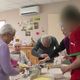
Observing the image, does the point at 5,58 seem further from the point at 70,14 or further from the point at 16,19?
the point at 16,19

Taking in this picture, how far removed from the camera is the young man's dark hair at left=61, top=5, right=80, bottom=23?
3.46 ft

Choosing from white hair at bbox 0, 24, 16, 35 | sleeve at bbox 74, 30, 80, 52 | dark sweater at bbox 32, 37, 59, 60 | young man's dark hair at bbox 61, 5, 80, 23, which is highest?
young man's dark hair at bbox 61, 5, 80, 23

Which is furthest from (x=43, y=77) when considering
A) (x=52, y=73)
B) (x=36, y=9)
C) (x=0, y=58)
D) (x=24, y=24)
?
(x=24, y=24)

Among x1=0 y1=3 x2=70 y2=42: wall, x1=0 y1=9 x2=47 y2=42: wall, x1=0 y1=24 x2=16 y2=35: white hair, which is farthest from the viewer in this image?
x1=0 y1=9 x2=47 y2=42: wall

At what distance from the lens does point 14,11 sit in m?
5.83

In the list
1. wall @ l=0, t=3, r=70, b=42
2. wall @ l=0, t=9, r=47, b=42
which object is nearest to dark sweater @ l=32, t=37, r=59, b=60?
wall @ l=0, t=3, r=70, b=42

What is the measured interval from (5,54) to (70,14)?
611mm

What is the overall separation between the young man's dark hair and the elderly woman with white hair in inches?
21.4

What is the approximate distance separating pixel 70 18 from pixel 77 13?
0.16 ft

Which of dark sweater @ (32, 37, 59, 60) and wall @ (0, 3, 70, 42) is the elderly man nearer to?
dark sweater @ (32, 37, 59, 60)

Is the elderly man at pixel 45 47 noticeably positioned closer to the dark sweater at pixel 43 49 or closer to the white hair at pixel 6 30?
the dark sweater at pixel 43 49

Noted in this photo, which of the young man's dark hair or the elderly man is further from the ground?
Result: the young man's dark hair

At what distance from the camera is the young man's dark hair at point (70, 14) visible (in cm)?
105

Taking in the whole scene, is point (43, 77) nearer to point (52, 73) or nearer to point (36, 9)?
point (52, 73)
